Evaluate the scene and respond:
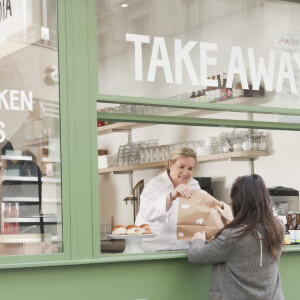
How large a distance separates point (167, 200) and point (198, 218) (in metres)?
0.36

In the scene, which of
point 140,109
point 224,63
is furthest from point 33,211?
point 224,63

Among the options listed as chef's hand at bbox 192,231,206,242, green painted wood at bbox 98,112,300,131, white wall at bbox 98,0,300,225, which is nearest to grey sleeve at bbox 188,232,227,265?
chef's hand at bbox 192,231,206,242

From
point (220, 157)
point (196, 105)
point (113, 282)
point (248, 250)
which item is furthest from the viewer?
point (220, 157)

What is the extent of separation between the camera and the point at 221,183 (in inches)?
277

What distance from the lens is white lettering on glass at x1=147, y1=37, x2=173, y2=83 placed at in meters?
4.24

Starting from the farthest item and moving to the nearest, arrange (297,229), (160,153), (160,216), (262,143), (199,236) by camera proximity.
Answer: (160,153) < (262,143) < (297,229) < (160,216) < (199,236)

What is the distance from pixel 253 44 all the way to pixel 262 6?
28cm

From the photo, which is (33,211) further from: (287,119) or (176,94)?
(287,119)

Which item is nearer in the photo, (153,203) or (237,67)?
(237,67)

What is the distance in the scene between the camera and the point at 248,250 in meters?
3.72

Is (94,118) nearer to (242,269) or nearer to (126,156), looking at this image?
(242,269)

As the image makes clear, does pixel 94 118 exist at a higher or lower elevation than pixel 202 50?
lower

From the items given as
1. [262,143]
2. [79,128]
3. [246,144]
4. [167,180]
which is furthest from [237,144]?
[79,128]

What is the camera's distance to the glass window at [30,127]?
376 cm
